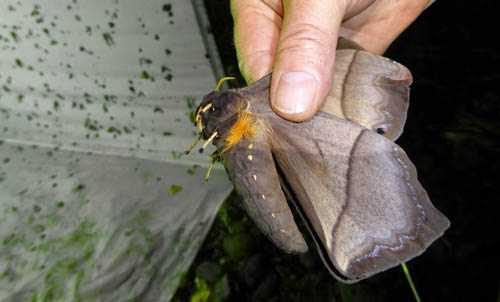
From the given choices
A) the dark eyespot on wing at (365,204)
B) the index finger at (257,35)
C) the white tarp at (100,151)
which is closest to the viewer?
the dark eyespot on wing at (365,204)

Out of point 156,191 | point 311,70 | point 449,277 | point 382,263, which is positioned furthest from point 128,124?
point 449,277

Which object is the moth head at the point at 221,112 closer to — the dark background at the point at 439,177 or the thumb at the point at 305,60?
the thumb at the point at 305,60

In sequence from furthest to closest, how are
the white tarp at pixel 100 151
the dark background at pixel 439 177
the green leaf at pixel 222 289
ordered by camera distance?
the green leaf at pixel 222 289, the white tarp at pixel 100 151, the dark background at pixel 439 177

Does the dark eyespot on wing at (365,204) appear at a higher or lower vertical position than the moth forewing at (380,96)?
lower

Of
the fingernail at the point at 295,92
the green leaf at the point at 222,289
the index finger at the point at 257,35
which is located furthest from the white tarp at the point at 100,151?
the fingernail at the point at 295,92

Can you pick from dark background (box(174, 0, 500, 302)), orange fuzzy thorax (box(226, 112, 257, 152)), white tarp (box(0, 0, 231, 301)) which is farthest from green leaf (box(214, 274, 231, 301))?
orange fuzzy thorax (box(226, 112, 257, 152))

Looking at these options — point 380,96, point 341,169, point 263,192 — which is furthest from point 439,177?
point 263,192
